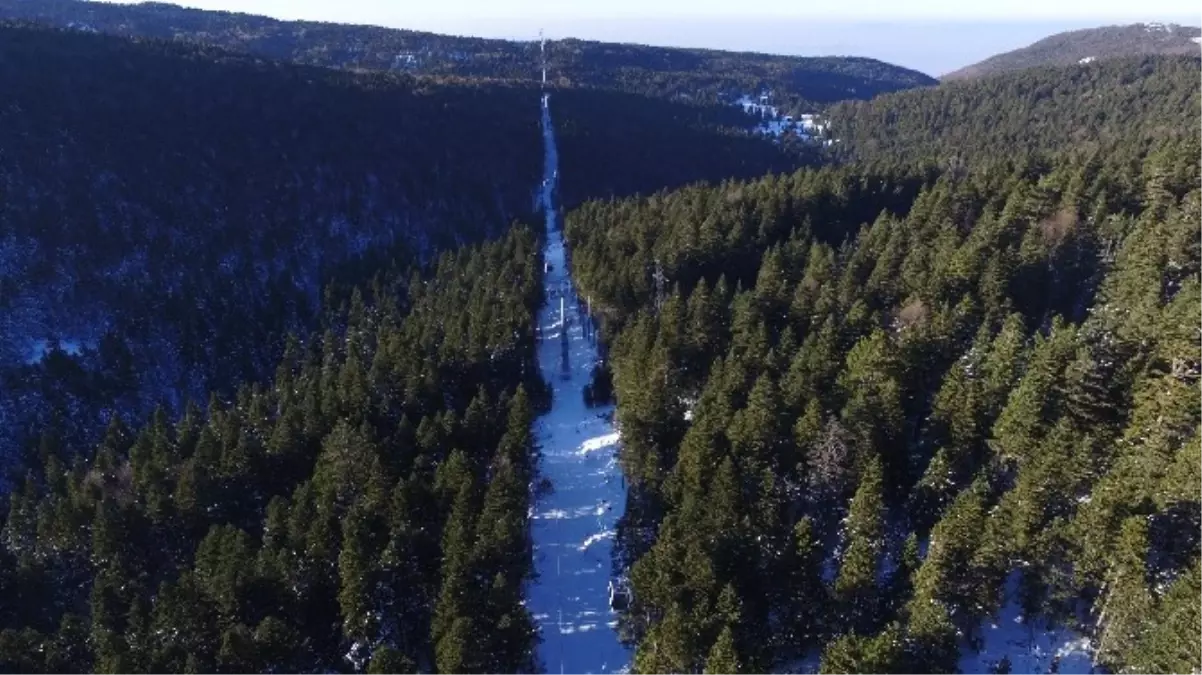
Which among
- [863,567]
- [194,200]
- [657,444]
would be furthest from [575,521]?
[194,200]

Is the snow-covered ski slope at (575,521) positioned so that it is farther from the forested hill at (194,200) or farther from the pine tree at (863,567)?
the forested hill at (194,200)

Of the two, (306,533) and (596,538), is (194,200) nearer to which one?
(306,533)

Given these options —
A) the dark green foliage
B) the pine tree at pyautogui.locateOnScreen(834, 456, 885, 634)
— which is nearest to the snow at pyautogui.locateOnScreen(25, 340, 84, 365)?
the dark green foliage

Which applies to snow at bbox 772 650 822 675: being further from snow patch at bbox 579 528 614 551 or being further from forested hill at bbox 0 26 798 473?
forested hill at bbox 0 26 798 473

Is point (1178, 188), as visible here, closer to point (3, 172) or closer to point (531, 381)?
point (531, 381)

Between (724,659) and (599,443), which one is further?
(599,443)

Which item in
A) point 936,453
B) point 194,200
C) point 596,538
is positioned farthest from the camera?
point 194,200

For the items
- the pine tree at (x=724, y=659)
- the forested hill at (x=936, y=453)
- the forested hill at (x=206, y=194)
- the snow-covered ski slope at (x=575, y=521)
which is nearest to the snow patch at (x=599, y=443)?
the snow-covered ski slope at (x=575, y=521)
